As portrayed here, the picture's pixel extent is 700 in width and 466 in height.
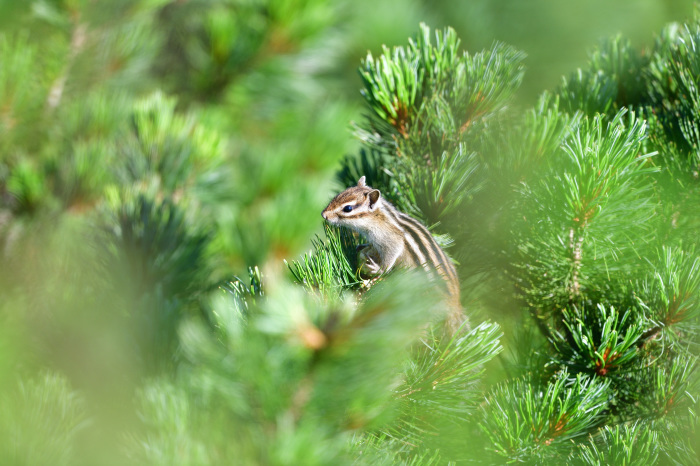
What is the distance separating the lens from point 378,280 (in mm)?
711

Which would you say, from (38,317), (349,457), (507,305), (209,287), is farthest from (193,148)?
(349,457)

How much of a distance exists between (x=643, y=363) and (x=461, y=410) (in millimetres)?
277

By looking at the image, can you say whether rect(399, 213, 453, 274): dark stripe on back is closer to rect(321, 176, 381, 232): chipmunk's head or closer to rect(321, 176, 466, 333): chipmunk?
rect(321, 176, 466, 333): chipmunk

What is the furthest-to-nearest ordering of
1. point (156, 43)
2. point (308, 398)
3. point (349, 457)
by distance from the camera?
point (156, 43) < point (349, 457) < point (308, 398)

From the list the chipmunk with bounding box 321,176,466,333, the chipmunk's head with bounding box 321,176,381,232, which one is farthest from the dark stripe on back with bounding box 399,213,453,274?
the chipmunk's head with bounding box 321,176,381,232

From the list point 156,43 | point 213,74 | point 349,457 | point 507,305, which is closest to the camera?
point 349,457

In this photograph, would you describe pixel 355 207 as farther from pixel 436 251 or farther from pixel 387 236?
pixel 436 251

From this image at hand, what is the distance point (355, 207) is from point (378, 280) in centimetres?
35

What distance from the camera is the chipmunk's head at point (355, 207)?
1.00 meters

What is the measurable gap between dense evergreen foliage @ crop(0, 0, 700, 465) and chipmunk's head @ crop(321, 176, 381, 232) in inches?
1.3

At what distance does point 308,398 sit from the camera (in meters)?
0.40

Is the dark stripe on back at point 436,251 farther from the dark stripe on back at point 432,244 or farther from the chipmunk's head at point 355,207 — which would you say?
the chipmunk's head at point 355,207

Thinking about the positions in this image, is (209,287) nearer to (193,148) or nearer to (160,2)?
(193,148)

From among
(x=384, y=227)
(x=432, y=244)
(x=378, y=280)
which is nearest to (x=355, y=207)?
(x=384, y=227)
